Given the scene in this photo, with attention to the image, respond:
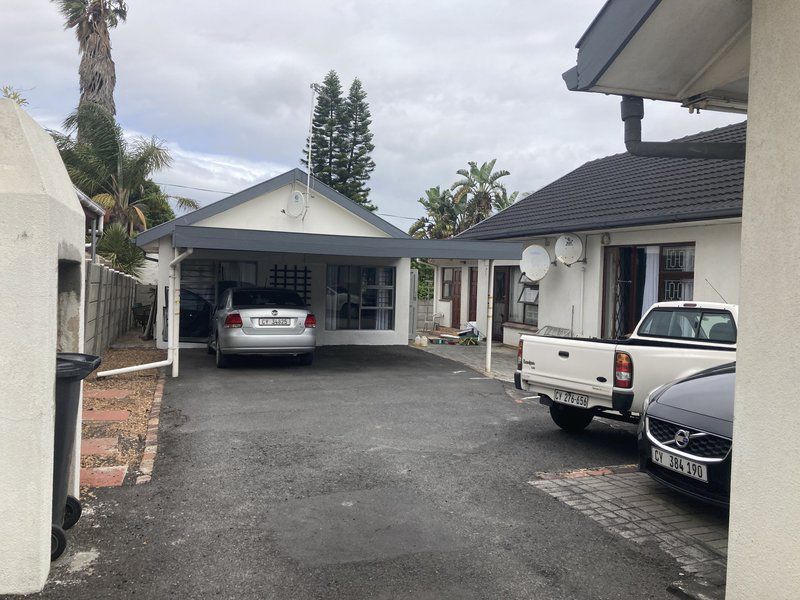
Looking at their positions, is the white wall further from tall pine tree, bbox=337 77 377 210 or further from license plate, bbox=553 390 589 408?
tall pine tree, bbox=337 77 377 210

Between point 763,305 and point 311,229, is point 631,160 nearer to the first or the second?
point 311,229

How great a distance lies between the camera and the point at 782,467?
10.1 feet

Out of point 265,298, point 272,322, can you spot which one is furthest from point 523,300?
point 272,322

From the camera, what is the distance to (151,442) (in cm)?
677

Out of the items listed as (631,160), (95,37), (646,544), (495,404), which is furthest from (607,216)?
(95,37)

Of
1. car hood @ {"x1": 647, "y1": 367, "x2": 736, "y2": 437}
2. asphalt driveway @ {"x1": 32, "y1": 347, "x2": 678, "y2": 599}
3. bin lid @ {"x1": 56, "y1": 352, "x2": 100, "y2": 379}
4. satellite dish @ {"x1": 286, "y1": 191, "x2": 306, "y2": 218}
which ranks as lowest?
asphalt driveway @ {"x1": 32, "y1": 347, "x2": 678, "y2": 599}

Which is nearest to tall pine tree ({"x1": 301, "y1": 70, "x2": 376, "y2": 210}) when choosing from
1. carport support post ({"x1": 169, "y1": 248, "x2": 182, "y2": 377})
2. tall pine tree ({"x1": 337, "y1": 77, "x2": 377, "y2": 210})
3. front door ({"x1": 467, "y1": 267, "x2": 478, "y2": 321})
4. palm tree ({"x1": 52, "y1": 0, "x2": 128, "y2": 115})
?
tall pine tree ({"x1": 337, "y1": 77, "x2": 377, "y2": 210})

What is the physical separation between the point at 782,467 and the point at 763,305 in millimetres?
769

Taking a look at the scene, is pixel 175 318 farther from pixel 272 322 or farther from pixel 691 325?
pixel 691 325

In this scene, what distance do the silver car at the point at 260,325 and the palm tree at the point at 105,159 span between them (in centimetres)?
1299

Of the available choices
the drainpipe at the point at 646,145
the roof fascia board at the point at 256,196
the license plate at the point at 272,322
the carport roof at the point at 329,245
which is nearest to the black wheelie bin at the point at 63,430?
the drainpipe at the point at 646,145

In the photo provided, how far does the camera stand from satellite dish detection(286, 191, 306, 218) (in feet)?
51.2

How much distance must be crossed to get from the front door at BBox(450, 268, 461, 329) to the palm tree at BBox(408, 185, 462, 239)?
15.2 metres

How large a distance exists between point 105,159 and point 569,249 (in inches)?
655
